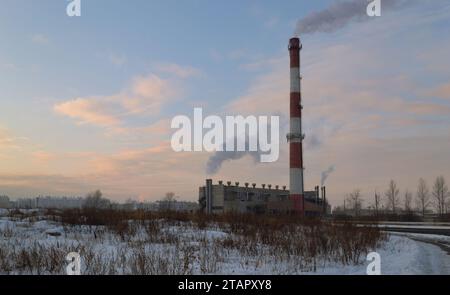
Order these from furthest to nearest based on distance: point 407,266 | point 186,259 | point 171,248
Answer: point 171,248, point 407,266, point 186,259

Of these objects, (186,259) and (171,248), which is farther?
(171,248)

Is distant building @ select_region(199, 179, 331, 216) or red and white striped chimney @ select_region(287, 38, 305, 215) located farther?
distant building @ select_region(199, 179, 331, 216)

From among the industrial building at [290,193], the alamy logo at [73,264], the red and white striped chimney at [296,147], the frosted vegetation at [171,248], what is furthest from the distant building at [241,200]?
the alamy logo at [73,264]

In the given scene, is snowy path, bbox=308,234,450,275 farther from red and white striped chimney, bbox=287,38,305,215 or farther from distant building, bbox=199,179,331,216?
distant building, bbox=199,179,331,216

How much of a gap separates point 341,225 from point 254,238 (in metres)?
4.85

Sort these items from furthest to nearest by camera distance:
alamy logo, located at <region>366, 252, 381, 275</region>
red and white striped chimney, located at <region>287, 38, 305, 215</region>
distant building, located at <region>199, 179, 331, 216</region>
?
distant building, located at <region>199, 179, 331, 216</region> → red and white striped chimney, located at <region>287, 38, 305, 215</region> → alamy logo, located at <region>366, 252, 381, 275</region>

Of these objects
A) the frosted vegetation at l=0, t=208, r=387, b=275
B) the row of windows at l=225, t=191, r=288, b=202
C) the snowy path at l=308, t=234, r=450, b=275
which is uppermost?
the row of windows at l=225, t=191, r=288, b=202

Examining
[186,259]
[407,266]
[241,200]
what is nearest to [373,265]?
[407,266]

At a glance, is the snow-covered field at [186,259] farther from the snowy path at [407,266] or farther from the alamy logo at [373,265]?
the alamy logo at [373,265]

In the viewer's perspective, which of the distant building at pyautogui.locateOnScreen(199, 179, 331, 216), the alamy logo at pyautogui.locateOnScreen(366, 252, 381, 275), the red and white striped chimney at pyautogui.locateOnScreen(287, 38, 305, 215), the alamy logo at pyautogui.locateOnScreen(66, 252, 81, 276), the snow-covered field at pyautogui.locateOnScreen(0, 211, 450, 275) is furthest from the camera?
the distant building at pyautogui.locateOnScreen(199, 179, 331, 216)

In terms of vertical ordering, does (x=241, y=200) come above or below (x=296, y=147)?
below

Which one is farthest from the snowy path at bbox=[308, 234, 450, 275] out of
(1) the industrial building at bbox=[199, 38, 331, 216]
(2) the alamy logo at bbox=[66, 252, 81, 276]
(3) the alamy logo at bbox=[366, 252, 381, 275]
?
(1) the industrial building at bbox=[199, 38, 331, 216]

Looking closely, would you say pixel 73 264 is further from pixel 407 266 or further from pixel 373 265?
pixel 407 266

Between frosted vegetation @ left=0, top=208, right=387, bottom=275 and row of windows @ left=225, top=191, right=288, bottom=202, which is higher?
row of windows @ left=225, top=191, right=288, bottom=202
